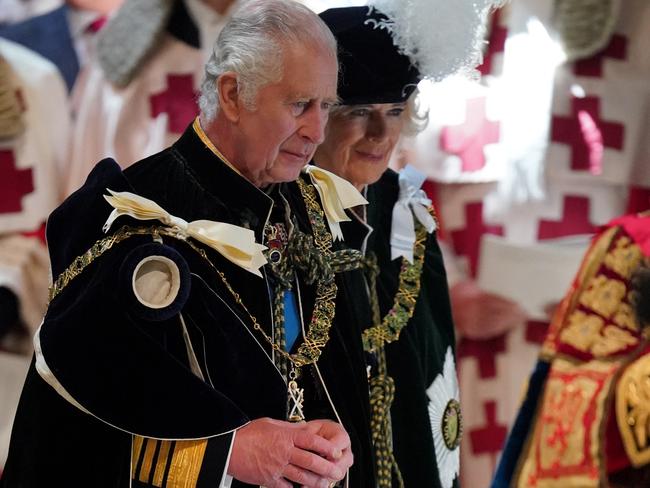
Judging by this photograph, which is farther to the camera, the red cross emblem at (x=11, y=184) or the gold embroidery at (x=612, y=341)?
the red cross emblem at (x=11, y=184)

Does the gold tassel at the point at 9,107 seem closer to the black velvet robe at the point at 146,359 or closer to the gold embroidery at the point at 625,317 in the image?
the black velvet robe at the point at 146,359

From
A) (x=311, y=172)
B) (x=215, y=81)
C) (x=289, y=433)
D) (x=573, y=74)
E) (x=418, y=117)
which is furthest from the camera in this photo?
(x=573, y=74)

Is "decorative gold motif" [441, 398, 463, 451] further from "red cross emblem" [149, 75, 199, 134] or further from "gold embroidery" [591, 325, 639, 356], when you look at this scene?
"red cross emblem" [149, 75, 199, 134]

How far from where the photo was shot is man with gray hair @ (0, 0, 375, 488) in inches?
85.3

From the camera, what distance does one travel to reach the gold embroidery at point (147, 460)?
226 cm

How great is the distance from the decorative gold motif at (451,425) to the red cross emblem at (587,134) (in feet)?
5.60

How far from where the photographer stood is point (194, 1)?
440 centimetres

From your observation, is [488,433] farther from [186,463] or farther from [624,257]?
[186,463]

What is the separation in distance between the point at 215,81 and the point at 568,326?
1566 mm

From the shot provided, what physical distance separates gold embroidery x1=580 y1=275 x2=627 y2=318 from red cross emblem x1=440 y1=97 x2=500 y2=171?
110 centimetres

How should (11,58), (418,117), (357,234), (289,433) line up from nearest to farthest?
(289,433) → (357,234) → (418,117) → (11,58)

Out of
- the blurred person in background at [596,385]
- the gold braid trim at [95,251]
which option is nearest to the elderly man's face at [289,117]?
the gold braid trim at [95,251]

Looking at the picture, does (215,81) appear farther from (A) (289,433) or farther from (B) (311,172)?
(A) (289,433)

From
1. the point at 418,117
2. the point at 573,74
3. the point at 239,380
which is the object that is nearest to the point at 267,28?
the point at 239,380
